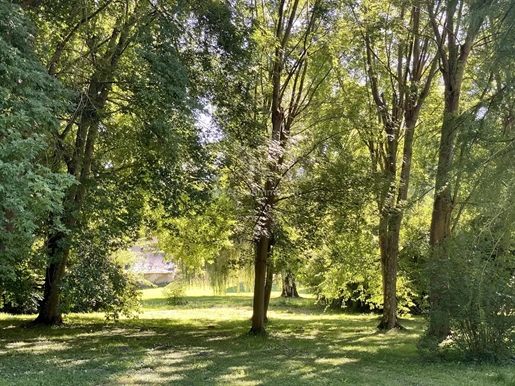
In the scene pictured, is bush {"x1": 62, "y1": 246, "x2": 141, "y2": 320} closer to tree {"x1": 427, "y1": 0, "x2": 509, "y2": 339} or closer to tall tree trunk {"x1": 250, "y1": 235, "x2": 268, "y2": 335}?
tall tree trunk {"x1": 250, "y1": 235, "x2": 268, "y2": 335}

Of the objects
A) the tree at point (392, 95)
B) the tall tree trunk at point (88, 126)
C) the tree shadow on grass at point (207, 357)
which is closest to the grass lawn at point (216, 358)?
the tree shadow on grass at point (207, 357)

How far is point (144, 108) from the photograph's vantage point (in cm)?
789

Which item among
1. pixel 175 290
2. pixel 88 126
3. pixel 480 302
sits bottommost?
pixel 175 290

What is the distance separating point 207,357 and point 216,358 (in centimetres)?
20

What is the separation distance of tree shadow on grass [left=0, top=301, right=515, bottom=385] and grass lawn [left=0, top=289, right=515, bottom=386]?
15mm

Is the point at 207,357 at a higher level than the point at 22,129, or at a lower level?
lower

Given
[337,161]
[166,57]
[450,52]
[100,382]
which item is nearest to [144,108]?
[166,57]

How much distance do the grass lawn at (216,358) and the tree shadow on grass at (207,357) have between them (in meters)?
0.02

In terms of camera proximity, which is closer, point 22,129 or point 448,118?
point 22,129

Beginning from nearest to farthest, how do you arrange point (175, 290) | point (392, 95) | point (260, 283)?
point (260, 283)
point (392, 95)
point (175, 290)

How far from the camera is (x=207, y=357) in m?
8.53

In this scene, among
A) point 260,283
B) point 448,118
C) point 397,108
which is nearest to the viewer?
point 448,118

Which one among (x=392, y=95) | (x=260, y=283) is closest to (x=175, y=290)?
(x=260, y=283)

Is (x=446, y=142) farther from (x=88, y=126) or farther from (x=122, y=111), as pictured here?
(x=88, y=126)
